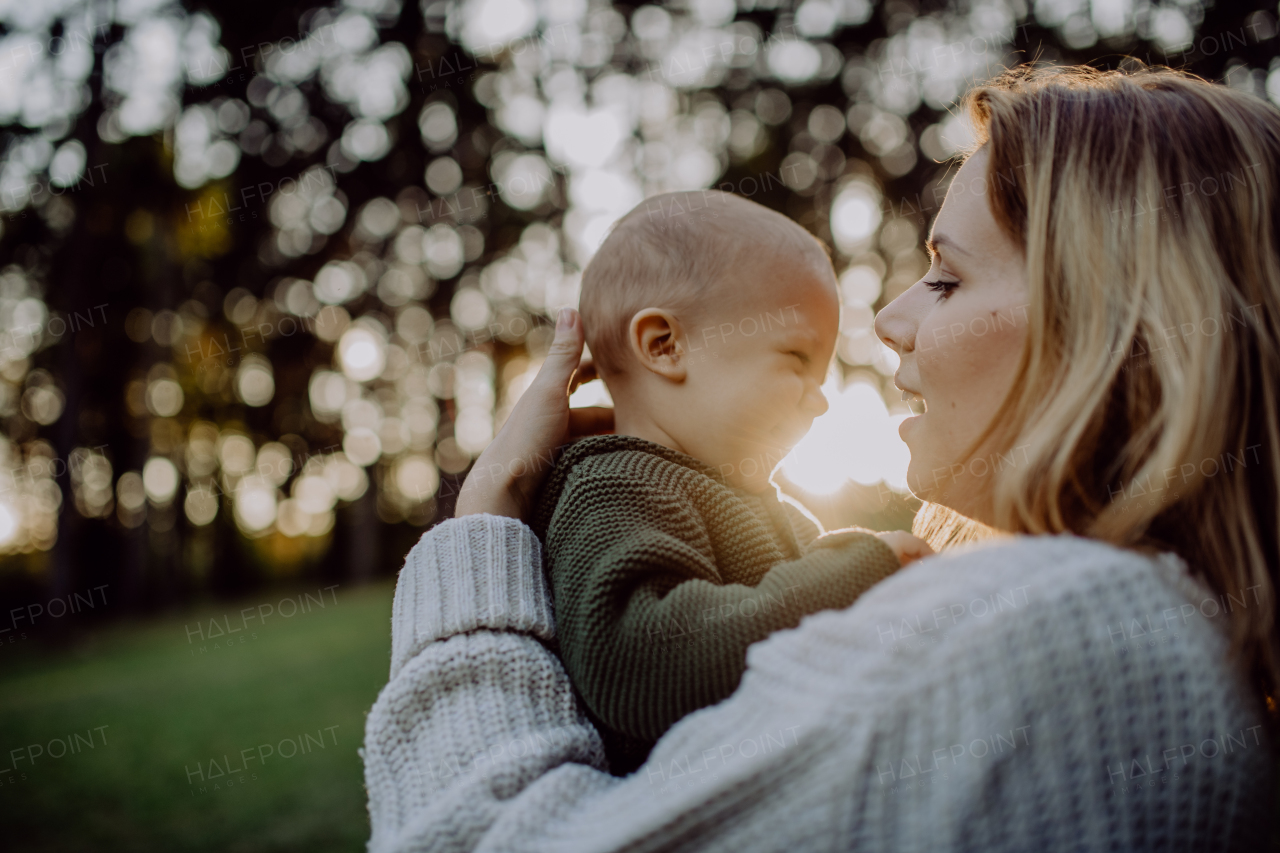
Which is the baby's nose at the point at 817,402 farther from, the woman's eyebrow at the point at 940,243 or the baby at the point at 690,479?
the woman's eyebrow at the point at 940,243

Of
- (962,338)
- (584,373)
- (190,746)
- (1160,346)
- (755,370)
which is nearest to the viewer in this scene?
(1160,346)

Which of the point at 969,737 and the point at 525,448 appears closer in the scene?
the point at 969,737

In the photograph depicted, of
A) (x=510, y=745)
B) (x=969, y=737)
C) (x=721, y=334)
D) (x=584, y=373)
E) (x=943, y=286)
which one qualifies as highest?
(x=943, y=286)

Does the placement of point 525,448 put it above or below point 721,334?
below

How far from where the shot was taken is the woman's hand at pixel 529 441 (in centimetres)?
188

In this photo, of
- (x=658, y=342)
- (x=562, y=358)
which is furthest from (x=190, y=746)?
(x=658, y=342)

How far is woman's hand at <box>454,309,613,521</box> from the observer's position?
1879 mm

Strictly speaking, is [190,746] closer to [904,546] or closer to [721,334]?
[721,334]

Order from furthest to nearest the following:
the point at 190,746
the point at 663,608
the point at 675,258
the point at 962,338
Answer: the point at 190,746 < the point at 675,258 < the point at 962,338 < the point at 663,608

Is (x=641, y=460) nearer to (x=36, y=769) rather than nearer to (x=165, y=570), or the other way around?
(x=36, y=769)

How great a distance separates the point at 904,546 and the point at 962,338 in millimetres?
407

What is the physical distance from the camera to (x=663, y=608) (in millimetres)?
1435

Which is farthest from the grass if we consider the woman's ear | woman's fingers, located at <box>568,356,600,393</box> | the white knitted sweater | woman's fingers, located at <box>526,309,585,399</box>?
the white knitted sweater

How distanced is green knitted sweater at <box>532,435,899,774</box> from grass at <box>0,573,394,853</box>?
5.04 m
